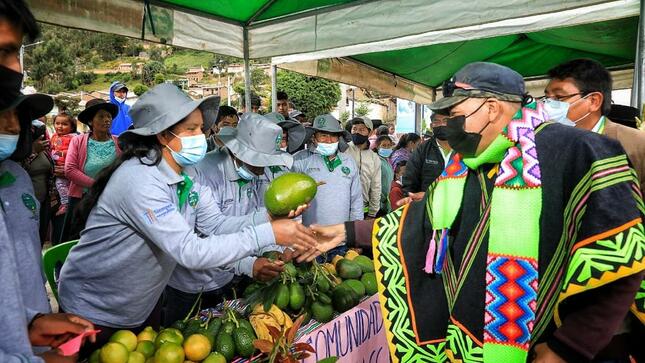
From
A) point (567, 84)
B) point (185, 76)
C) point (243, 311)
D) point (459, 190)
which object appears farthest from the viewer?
point (185, 76)

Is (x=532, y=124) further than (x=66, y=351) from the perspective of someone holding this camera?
Yes

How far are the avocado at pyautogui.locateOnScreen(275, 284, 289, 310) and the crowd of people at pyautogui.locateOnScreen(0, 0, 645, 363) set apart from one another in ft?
0.52

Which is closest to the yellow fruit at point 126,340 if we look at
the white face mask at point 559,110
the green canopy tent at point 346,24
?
the white face mask at point 559,110

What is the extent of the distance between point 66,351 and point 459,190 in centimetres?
158

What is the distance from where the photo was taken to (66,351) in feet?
4.57

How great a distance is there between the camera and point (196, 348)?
71.0 inches

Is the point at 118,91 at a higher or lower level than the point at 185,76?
lower

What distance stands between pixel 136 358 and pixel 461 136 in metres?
1.59

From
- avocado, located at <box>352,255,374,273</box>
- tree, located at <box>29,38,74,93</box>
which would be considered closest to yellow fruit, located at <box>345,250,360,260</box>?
avocado, located at <box>352,255,374,273</box>

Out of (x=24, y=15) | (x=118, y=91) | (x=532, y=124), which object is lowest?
(x=532, y=124)

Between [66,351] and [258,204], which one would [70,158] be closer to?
[258,204]

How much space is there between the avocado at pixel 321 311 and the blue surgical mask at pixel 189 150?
1045 mm

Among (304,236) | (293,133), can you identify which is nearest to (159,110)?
(304,236)

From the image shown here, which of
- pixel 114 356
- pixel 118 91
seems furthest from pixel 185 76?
pixel 114 356
